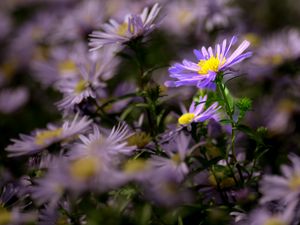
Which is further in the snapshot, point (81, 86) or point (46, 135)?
point (81, 86)

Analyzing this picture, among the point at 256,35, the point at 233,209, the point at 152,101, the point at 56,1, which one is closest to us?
the point at 233,209

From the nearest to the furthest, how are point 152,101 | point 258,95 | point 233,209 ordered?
point 233,209, point 152,101, point 258,95

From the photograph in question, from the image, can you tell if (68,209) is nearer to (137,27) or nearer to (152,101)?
(152,101)

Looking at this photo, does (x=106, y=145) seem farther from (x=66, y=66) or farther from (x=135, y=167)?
(x=66, y=66)

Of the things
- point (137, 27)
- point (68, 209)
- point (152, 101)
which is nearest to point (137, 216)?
point (68, 209)

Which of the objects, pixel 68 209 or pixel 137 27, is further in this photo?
pixel 137 27

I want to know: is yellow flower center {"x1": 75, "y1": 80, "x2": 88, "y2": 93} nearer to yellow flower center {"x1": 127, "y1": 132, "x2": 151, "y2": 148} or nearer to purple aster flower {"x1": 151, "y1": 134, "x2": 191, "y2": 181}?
yellow flower center {"x1": 127, "y1": 132, "x2": 151, "y2": 148}

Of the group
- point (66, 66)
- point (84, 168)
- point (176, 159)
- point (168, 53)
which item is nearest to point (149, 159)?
point (176, 159)
